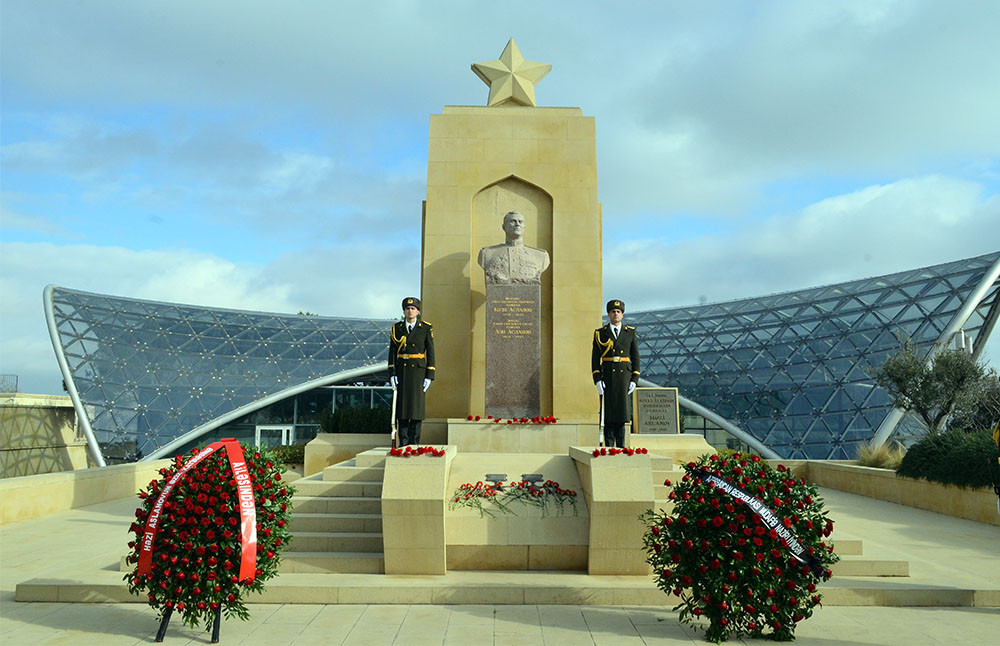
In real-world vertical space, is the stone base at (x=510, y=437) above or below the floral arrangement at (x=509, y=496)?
above

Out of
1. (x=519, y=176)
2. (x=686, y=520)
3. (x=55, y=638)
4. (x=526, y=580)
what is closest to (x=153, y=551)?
(x=55, y=638)

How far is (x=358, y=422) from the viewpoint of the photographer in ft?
55.7

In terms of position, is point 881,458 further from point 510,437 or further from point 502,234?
point 502,234

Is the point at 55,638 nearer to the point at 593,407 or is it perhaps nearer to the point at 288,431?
the point at 593,407

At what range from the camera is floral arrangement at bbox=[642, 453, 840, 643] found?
6.01 meters

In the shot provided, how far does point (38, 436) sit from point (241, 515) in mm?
37877

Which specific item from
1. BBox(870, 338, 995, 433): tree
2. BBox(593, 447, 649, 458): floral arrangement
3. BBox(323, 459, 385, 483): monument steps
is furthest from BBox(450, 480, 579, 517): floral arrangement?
BBox(870, 338, 995, 433): tree

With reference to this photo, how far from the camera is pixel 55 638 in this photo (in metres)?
6.23

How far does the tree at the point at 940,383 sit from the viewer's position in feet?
62.1

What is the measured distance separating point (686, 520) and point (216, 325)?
42588 millimetres

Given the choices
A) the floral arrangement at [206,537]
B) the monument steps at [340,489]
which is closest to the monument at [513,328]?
the monument steps at [340,489]

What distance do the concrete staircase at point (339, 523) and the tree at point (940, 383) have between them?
15401mm

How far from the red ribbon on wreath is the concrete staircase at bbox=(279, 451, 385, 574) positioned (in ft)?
7.57

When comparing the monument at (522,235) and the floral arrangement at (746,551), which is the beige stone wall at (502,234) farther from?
the floral arrangement at (746,551)
